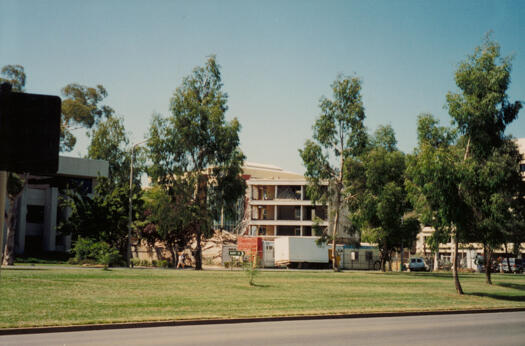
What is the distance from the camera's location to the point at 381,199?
45375mm

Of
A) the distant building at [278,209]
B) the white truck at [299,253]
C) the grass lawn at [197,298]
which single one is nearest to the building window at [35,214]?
the white truck at [299,253]

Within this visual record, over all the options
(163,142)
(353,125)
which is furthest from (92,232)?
(353,125)

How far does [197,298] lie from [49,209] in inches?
1494

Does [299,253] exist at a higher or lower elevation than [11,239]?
lower

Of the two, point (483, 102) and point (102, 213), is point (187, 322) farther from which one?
point (102, 213)

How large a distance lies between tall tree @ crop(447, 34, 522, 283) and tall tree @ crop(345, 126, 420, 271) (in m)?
19.3

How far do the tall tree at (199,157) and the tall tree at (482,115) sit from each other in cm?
2192

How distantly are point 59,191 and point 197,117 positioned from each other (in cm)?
2048

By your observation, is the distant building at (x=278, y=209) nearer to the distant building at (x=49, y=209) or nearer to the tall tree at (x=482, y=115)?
the distant building at (x=49, y=209)

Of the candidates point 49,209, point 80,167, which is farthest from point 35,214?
point 80,167

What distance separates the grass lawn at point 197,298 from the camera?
16.1 meters

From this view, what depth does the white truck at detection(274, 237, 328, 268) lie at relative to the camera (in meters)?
57.6

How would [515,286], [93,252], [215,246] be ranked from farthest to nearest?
[215,246], [93,252], [515,286]

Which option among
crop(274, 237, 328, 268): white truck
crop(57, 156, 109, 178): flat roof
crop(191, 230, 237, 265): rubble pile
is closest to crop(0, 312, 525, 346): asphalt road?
crop(274, 237, 328, 268): white truck
